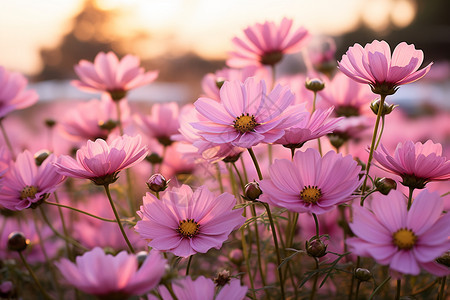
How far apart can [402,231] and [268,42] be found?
493 millimetres

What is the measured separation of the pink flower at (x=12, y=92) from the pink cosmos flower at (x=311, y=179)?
1.85ft

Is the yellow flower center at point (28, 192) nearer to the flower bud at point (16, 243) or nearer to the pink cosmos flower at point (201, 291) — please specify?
the flower bud at point (16, 243)

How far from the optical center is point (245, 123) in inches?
22.7

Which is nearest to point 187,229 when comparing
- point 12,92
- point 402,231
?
point 402,231

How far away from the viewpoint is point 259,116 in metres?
0.58

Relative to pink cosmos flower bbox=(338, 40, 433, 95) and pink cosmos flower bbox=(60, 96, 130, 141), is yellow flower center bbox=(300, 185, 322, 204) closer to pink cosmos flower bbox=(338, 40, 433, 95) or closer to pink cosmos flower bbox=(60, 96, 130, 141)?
pink cosmos flower bbox=(338, 40, 433, 95)

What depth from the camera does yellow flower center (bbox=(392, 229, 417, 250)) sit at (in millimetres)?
446

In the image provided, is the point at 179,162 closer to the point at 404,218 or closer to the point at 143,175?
the point at 143,175

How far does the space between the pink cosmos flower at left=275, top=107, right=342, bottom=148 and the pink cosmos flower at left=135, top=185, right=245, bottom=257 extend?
0.10 m

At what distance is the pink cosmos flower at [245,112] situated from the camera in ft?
1.77

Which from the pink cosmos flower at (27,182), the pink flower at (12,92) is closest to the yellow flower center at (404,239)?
the pink cosmos flower at (27,182)

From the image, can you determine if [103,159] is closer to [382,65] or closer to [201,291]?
[201,291]

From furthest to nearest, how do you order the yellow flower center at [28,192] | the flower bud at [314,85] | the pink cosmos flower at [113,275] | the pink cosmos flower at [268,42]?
the pink cosmos flower at [268,42] → the flower bud at [314,85] → the yellow flower center at [28,192] → the pink cosmos flower at [113,275]

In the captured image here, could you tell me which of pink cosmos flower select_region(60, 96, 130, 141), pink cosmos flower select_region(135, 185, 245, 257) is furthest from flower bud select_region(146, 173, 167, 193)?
pink cosmos flower select_region(60, 96, 130, 141)
